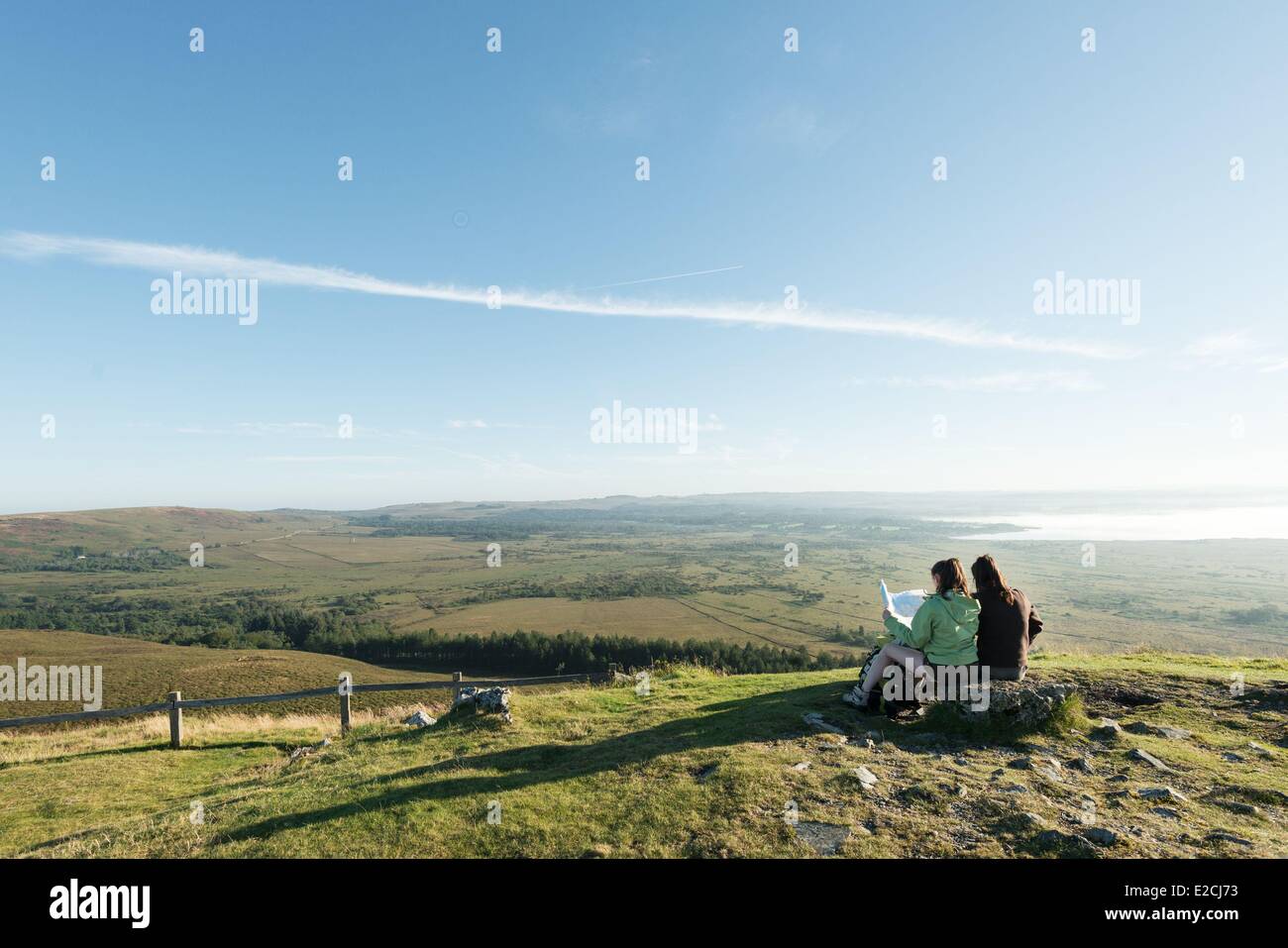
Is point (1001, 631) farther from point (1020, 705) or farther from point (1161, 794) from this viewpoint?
point (1161, 794)

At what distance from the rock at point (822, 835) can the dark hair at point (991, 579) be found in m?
4.77

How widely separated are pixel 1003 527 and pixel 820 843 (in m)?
191

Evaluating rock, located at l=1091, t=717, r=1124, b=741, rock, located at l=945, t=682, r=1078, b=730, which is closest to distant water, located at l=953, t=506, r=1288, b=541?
rock, located at l=1091, t=717, r=1124, b=741

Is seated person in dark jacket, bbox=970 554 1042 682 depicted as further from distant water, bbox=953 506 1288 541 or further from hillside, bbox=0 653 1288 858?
distant water, bbox=953 506 1288 541

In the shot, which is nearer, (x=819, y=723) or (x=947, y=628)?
(x=947, y=628)

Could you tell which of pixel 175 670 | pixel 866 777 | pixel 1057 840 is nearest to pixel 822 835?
pixel 866 777

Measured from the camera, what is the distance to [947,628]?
8148 mm

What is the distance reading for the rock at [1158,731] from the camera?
776 cm

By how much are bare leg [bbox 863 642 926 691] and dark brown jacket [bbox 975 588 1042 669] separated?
985 mm

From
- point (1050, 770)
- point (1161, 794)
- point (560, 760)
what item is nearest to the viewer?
point (1161, 794)

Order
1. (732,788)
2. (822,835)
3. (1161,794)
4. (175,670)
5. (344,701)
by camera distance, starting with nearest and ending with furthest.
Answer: (822,835), (1161,794), (732,788), (344,701), (175,670)

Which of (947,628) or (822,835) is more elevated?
(947,628)

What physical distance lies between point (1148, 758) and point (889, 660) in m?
3.13
